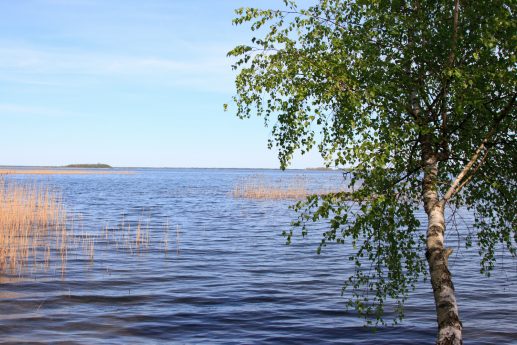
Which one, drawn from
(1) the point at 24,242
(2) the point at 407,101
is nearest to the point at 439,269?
(2) the point at 407,101

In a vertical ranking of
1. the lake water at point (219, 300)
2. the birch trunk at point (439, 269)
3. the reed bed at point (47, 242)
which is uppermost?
the birch trunk at point (439, 269)

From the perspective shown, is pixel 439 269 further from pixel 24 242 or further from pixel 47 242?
pixel 47 242

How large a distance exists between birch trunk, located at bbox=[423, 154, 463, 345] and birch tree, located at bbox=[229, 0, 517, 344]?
0.02 meters

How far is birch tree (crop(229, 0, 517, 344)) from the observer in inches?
367

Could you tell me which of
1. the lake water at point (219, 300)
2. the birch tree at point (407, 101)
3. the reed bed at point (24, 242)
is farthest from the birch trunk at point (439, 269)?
the reed bed at point (24, 242)

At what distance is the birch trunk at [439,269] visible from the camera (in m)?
9.23

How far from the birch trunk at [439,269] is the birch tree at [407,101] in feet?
0.06

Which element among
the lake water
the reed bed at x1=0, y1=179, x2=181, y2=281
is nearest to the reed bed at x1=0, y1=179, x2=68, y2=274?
the reed bed at x1=0, y1=179, x2=181, y2=281

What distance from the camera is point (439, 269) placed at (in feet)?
32.0

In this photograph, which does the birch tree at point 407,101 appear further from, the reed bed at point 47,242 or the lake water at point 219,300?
the reed bed at point 47,242

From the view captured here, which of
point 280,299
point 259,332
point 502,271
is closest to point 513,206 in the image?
point 259,332

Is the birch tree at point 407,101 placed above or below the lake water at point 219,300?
above

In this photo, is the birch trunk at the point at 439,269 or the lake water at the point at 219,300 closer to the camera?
the birch trunk at the point at 439,269

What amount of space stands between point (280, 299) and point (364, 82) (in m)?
9.64
